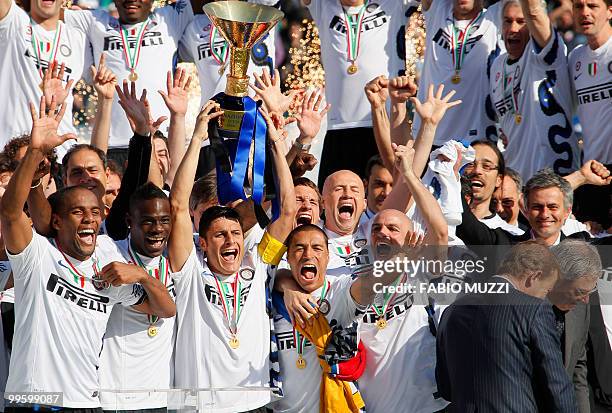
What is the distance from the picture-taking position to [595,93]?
883 cm

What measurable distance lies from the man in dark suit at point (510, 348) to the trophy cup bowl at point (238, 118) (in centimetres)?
163

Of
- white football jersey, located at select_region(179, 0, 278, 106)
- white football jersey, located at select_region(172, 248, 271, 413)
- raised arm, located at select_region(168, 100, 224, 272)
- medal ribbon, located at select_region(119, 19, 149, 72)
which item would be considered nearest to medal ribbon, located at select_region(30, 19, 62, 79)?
medal ribbon, located at select_region(119, 19, 149, 72)

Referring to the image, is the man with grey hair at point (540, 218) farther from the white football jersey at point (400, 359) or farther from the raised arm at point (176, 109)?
the raised arm at point (176, 109)

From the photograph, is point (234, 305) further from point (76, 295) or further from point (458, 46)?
point (458, 46)

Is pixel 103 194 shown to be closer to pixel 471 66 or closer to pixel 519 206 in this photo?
pixel 519 206

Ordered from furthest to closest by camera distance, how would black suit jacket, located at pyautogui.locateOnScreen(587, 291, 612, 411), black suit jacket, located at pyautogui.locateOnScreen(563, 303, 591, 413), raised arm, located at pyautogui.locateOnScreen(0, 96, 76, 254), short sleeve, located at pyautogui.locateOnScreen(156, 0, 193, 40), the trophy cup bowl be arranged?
short sleeve, located at pyautogui.locateOnScreen(156, 0, 193, 40), the trophy cup bowl, black suit jacket, located at pyautogui.locateOnScreen(587, 291, 612, 411), black suit jacket, located at pyautogui.locateOnScreen(563, 303, 591, 413), raised arm, located at pyautogui.locateOnScreen(0, 96, 76, 254)

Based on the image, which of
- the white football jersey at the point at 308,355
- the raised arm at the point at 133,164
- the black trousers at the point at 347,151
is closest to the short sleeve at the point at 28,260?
Result: the raised arm at the point at 133,164

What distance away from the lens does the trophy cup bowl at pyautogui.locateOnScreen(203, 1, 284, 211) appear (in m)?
7.39

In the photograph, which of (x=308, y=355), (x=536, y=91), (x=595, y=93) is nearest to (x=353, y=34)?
(x=536, y=91)

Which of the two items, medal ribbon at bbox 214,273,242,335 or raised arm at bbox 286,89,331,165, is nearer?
medal ribbon at bbox 214,273,242,335

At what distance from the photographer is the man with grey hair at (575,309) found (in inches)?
259

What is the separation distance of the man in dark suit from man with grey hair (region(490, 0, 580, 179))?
9.23ft

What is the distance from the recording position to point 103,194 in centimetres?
741

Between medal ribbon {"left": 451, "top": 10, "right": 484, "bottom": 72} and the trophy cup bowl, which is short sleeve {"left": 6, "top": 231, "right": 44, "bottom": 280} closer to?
the trophy cup bowl
